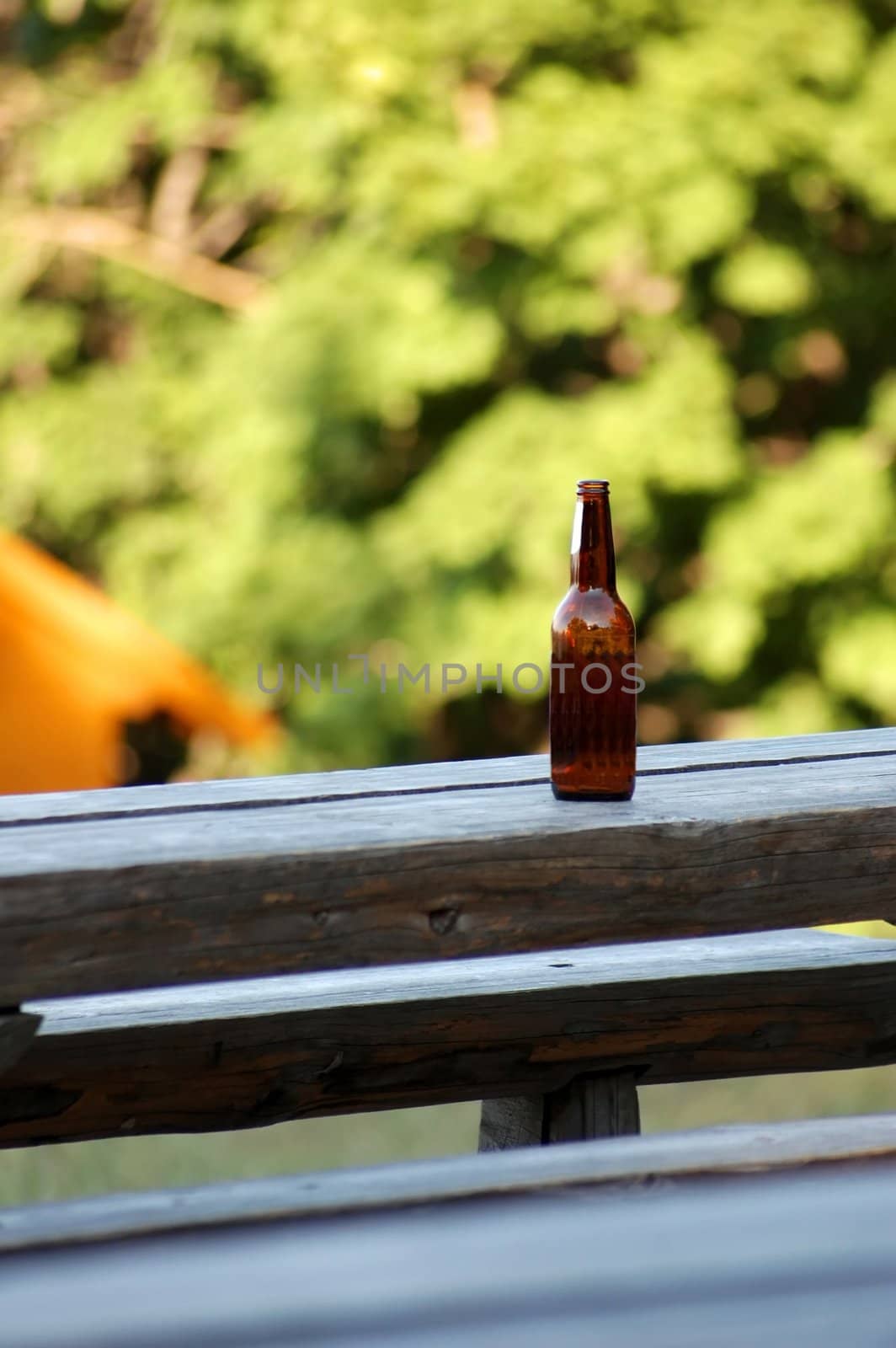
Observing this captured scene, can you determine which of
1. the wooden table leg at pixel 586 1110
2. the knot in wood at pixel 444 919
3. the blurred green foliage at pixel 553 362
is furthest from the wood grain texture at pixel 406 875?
the blurred green foliage at pixel 553 362

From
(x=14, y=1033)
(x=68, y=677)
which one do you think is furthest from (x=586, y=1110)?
(x=68, y=677)

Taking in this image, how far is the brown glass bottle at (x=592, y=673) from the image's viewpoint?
1603mm

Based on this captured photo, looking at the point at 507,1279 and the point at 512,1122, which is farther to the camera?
the point at 512,1122

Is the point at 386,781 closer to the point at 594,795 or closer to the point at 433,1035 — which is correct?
the point at 594,795

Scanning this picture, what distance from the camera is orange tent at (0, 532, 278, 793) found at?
739cm

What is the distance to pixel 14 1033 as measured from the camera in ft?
4.44

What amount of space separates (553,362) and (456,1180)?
A: 6687 mm

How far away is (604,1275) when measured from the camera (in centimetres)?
108

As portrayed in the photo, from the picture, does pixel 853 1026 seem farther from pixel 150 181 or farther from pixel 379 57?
pixel 150 181

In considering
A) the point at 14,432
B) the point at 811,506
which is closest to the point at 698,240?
the point at 811,506

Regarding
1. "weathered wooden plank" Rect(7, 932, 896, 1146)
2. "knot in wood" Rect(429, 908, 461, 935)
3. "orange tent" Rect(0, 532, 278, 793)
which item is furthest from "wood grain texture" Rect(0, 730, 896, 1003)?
"orange tent" Rect(0, 532, 278, 793)

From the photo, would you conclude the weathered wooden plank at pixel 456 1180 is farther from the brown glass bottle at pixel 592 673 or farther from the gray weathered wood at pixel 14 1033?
the brown glass bottle at pixel 592 673

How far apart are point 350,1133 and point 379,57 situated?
4175 mm

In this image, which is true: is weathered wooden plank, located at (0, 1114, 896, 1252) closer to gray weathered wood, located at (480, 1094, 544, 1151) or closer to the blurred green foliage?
gray weathered wood, located at (480, 1094, 544, 1151)
